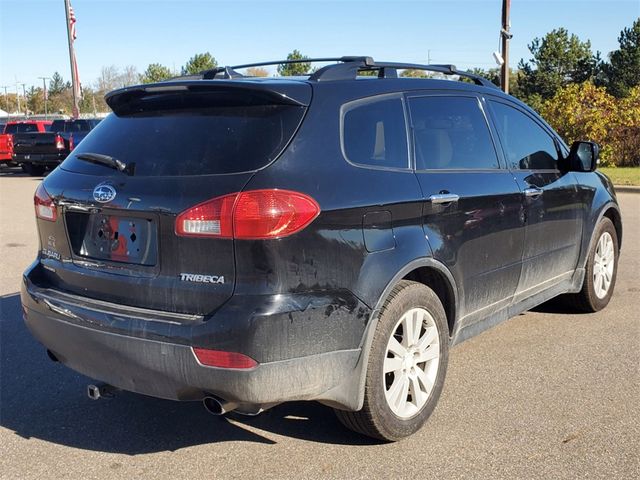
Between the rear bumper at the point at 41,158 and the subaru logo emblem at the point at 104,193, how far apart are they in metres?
19.0

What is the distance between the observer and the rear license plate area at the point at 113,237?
10.5 ft

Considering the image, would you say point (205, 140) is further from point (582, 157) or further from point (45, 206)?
point (582, 157)

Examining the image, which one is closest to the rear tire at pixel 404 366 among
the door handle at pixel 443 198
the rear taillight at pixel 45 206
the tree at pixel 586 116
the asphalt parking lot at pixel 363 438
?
the asphalt parking lot at pixel 363 438

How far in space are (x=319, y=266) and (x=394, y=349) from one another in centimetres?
72

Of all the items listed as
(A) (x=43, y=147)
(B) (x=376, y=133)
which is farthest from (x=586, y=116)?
(B) (x=376, y=133)

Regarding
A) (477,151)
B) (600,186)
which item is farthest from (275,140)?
(600,186)

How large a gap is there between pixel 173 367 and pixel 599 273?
4.14 m

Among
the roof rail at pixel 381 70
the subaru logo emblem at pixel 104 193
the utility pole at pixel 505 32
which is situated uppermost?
the utility pole at pixel 505 32

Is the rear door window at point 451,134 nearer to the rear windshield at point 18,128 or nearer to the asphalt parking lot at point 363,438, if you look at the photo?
the asphalt parking lot at point 363,438

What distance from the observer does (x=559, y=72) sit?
3956 centimetres

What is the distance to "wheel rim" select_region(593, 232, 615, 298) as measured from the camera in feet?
19.3

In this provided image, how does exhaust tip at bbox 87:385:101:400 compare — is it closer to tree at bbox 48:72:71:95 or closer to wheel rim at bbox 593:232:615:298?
wheel rim at bbox 593:232:615:298

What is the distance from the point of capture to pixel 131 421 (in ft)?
12.9

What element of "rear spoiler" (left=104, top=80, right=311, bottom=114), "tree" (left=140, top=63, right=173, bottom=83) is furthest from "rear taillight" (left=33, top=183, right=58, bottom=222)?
"tree" (left=140, top=63, right=173, bottom=83)
